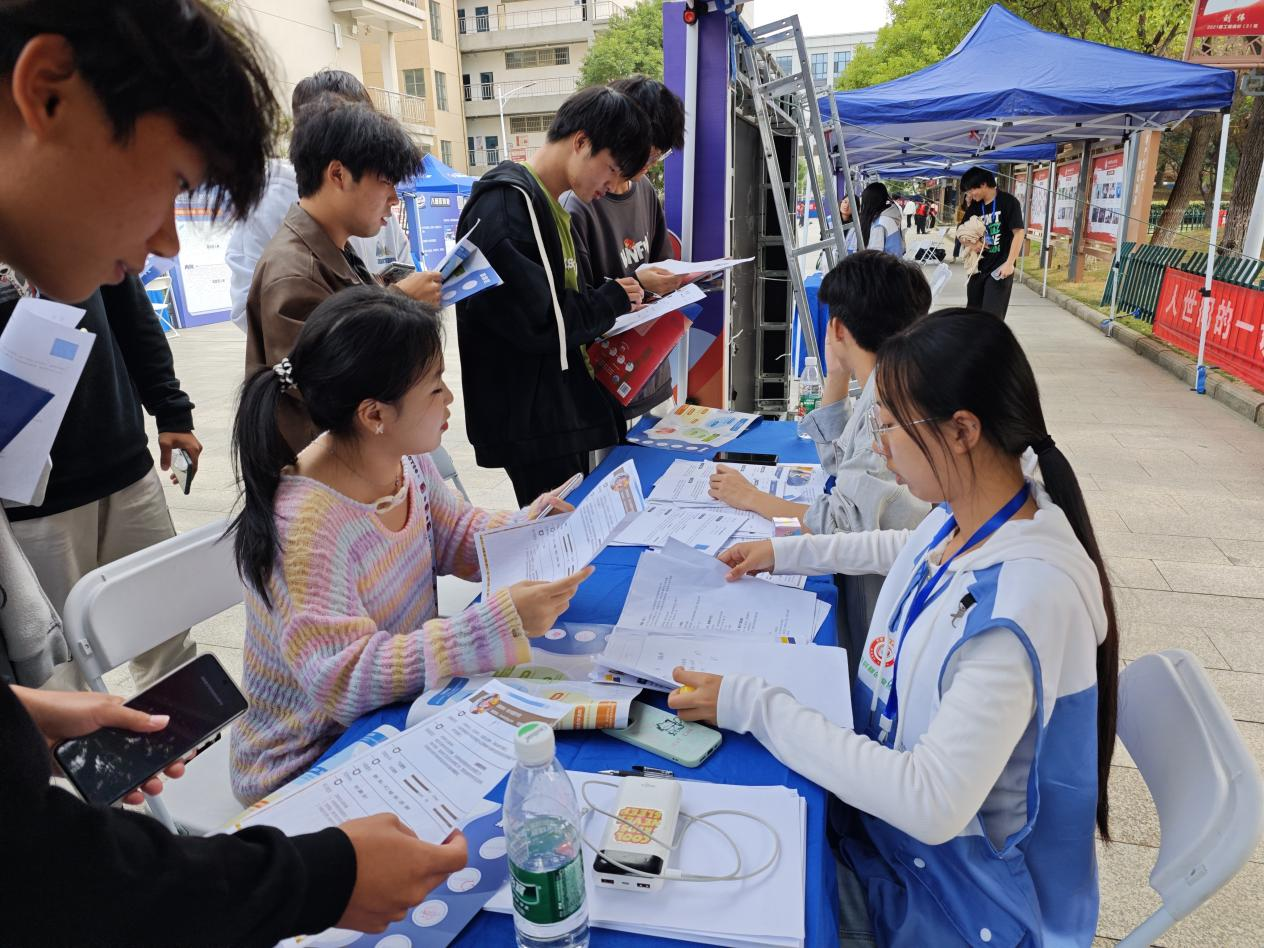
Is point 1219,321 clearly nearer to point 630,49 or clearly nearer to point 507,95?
point 630,49

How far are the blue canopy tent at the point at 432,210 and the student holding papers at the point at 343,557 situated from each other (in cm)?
1198

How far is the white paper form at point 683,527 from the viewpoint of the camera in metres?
1.76

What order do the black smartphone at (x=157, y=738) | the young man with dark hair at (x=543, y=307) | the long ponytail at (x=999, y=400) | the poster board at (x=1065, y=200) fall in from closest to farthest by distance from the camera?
the black smartphone at (x=157, y=738) < the long ponytail at (x=999, y=400) < the young man with dark hair at (x=543, y=307) < the poster board at (x=1065, y=200)

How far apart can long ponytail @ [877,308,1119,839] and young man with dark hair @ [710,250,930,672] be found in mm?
623

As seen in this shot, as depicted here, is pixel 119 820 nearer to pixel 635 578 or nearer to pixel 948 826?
pixel 948 826

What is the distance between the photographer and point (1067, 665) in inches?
37.8

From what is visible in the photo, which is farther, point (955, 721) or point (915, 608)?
point (915, 608)

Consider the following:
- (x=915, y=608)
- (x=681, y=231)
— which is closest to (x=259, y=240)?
(x=681, y=231)

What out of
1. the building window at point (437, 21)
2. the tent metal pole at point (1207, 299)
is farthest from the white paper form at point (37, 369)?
the building window at point (437, 21)

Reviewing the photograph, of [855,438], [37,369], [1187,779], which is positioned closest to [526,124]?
[855,438]

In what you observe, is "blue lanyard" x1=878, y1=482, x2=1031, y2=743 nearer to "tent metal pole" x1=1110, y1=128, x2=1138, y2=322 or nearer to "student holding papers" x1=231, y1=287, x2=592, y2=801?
"student holding papers" x1=231, y1=287, x2=592, y2=801

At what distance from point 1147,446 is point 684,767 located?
510cm

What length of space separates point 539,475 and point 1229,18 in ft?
22.7

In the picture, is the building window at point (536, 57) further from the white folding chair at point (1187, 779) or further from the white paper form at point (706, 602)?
the white folding chair at point (1187, 779)
